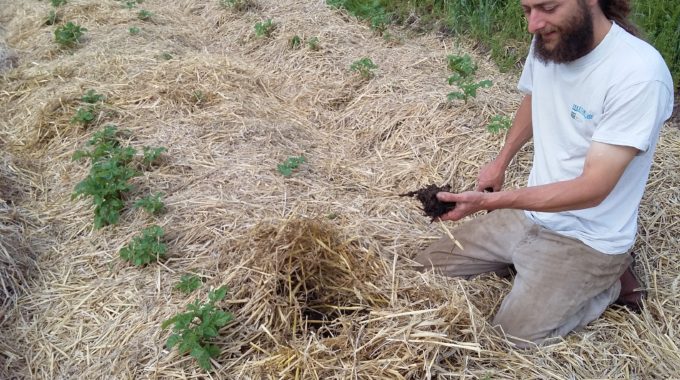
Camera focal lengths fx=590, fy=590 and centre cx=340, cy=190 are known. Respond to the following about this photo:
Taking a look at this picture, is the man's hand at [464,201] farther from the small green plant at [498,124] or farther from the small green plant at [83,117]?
the small green plant at [83,117]

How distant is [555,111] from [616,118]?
42 centimetres

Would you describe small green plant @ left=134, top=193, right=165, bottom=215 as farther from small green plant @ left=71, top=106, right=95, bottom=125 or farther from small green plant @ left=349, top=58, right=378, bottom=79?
small green plant @ left=349, top=58, right=378, bottom=79

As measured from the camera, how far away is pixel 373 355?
7.91ft

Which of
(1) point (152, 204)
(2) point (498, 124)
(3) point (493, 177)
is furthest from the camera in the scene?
(2) point (498, 124)

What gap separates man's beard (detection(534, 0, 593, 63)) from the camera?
93.9 inches

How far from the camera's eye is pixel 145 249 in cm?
297

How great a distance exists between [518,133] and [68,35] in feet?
15.7

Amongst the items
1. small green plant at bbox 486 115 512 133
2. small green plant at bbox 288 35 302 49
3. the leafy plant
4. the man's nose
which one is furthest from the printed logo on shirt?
small green plant at bbox 288 35 302 49

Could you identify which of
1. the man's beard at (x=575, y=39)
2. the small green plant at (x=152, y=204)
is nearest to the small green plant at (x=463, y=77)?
the man's beard at (x=575, y=39)

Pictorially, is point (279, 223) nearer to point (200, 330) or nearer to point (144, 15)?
point (200, 330)

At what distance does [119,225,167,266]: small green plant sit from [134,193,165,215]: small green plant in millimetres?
244

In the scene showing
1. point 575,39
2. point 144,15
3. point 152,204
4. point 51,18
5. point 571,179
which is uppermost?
point 575,39

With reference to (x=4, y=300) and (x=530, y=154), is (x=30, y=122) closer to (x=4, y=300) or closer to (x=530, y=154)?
(x=4, y=300)

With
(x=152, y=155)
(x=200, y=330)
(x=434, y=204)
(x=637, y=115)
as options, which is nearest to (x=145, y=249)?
(x=200, y=330)
